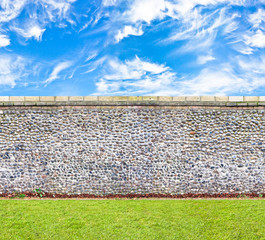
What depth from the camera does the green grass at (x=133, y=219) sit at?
509 centimetres

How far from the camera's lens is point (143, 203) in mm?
7301

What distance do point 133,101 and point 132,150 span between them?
198 cm

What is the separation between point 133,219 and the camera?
582 centimetres

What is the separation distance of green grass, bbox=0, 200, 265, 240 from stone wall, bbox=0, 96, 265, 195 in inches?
37.8

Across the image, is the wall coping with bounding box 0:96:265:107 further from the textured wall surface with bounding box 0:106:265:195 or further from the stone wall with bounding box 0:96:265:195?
the textured wall surface with bounding box 0:106:265:195

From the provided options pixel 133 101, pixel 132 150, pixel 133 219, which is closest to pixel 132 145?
pixel 132 150

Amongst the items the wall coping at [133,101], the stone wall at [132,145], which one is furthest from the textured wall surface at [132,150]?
the wall coping at [133,101]

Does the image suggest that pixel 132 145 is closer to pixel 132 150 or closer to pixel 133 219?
pixel 132 150

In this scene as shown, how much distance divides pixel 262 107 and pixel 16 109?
10.1m

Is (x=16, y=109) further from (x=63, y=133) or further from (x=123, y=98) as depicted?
(x=123, y=98)

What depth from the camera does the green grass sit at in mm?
5090

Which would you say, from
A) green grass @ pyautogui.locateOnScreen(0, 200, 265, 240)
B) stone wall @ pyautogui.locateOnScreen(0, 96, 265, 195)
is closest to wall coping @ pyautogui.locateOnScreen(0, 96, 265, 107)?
stone wall @ pyautogui.locateOnScreen(0, 96, 265, 195)

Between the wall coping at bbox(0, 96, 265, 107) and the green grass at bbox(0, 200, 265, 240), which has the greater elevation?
the wall coping at bbox(0, 96, 265, 107)

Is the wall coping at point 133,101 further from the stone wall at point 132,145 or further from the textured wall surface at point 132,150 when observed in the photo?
the textured wall surface at point 132,150
